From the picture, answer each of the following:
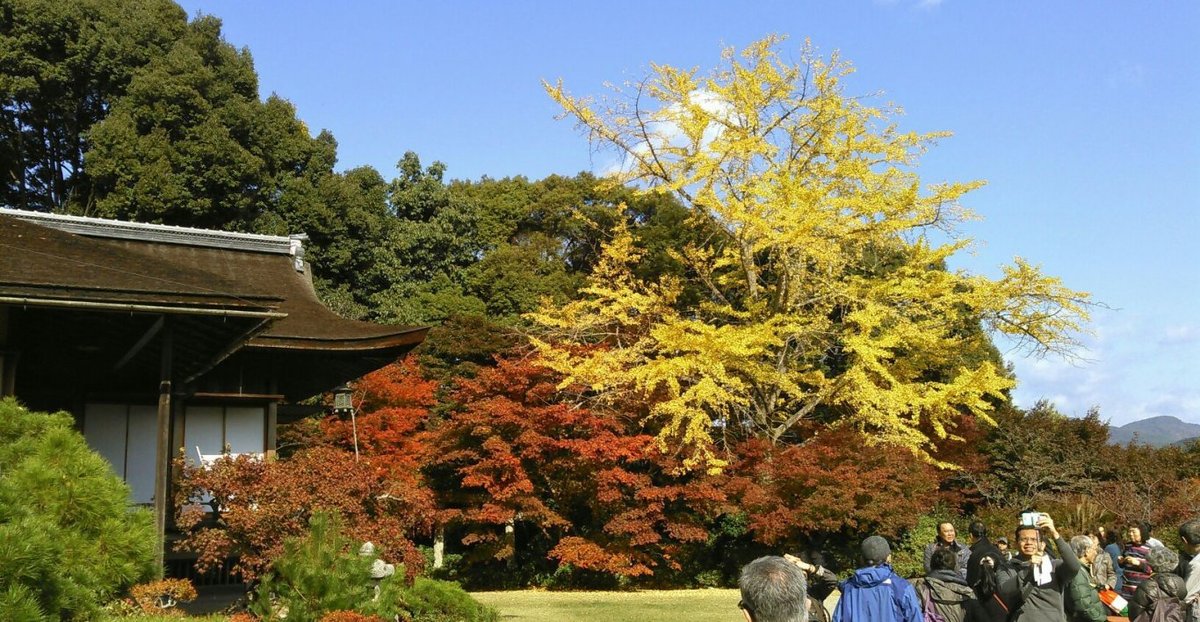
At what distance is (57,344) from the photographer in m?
10.4

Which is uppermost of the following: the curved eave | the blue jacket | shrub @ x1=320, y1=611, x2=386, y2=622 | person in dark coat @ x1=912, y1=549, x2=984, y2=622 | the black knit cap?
the curved eave

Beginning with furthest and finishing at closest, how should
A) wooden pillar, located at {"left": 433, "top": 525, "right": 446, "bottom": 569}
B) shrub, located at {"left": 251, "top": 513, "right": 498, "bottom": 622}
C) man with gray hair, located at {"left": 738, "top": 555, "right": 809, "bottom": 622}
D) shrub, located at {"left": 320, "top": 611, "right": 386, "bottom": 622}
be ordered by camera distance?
1. wooden pillar, located at {"left": 433, "top": 525, "right": 446, "bottom": 569}
2. shrub, located at {"left": 251, "top": 513, "right": 498, "bottom": 622}
3. shrub, located at {"left": 320, "top": 611, "right": 386, "bottom": 622}
4. man with gray hair, located at {"left": 738, "top": 555, "right": 809, "bottom": 622}

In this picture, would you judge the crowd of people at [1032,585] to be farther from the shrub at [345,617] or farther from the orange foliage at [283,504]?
the orange foliage at [283,504]

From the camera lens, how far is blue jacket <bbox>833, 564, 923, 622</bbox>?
490 cm

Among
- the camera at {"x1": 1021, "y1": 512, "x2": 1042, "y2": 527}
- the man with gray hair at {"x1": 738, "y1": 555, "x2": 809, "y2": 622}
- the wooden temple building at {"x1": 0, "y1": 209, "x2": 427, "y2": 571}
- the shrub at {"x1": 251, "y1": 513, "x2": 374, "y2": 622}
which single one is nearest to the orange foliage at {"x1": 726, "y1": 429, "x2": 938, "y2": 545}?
the wooden temple building at {"x1": 0, "y1": 209, "x2": 427, "y2": 571}

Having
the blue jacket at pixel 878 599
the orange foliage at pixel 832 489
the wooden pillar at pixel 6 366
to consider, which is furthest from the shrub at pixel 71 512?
the orange foliage at pixel 832 489

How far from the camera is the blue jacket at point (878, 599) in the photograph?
4898mm

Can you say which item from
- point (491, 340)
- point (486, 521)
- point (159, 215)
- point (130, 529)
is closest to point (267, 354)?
point (130, 529)

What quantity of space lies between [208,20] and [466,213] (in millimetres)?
9006

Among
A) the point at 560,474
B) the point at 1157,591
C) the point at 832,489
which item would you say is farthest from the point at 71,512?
the point at 832,489

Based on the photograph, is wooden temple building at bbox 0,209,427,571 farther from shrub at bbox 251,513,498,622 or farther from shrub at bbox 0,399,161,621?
shrub at bbox 251,513,498,622

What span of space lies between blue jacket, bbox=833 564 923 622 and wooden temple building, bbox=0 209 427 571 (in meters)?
6.09

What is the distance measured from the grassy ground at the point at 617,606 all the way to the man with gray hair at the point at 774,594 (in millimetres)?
9924

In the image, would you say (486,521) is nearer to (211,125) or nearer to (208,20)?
(211,125)
